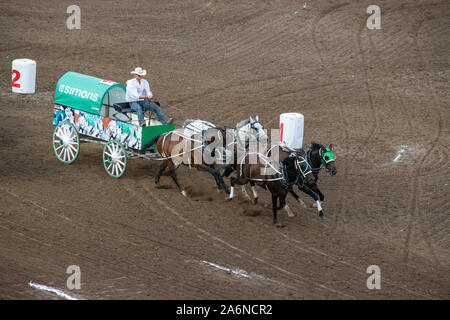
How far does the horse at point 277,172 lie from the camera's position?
1380cm

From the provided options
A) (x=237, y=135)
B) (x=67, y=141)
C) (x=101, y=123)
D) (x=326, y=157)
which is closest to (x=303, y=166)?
(x=326, y=157)

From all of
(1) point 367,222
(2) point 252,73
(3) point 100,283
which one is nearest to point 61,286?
(3) point 100,283

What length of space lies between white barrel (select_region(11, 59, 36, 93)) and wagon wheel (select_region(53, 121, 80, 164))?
4.42 m

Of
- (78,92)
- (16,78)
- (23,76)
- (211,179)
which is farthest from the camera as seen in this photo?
(16,78)

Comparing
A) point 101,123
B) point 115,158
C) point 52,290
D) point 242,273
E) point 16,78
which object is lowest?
point 52,290

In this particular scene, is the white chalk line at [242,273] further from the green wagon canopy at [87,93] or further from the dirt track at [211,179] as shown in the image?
the green wagon canopy at [87,93]

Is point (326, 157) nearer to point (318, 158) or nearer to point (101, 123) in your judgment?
point (318, 158)

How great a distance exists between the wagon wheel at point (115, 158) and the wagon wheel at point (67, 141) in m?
0.78

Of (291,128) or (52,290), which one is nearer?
(52,290)

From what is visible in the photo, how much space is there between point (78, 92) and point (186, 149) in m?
2.86

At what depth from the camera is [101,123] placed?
15945 mm

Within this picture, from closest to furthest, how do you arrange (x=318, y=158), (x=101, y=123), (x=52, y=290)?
(x=52, y=290)
(x=318, y=158)
(x=101, y=123)

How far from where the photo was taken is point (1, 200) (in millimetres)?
14516

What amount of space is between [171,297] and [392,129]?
34.7 ft
